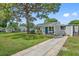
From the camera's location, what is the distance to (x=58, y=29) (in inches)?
A: 141

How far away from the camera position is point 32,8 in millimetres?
3539

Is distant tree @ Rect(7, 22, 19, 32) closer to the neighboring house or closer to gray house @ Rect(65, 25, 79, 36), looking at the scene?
the neighboring house

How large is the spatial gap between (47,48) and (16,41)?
382 millimetres

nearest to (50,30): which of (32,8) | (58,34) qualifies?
(58,34)

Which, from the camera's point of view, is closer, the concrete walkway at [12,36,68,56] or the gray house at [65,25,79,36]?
the concrete walkway at [12,36,68,56]

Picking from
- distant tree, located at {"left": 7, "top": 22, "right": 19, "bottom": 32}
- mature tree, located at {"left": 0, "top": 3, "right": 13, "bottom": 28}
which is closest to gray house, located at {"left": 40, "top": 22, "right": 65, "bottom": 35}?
distant tree, located at {"left": 7, "top": 22, "right": 19, "bottom": 32}

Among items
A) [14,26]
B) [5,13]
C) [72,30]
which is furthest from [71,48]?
[5,13]

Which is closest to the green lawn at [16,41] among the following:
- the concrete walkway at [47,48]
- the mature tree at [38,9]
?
the concrete walkway at [47,48]

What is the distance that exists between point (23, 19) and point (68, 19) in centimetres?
54

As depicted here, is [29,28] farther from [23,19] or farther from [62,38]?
[62,38]

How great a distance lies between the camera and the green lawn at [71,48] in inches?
137

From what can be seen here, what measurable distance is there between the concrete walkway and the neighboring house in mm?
77

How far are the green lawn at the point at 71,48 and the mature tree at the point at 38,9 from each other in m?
0.41

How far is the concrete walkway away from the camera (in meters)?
3.45
